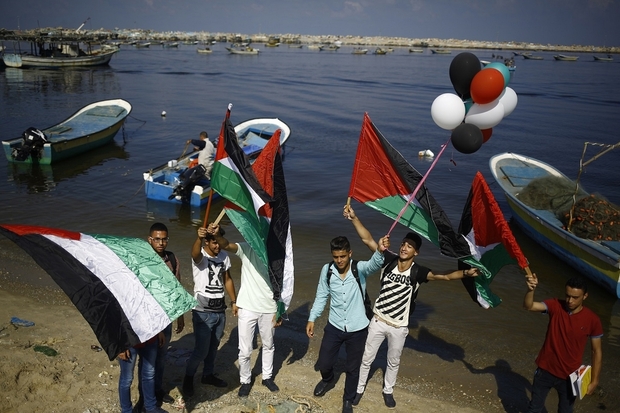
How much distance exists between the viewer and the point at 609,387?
7285 mm

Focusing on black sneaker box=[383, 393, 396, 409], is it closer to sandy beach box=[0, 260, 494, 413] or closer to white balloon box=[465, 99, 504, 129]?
sandy beach box=[0, 260, 494, 413]

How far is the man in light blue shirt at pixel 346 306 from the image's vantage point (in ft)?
17.6

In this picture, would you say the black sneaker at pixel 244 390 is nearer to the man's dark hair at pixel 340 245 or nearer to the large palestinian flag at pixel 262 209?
the large palestinian flag at pixel 262 209

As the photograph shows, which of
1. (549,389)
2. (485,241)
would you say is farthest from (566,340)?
(485,241)

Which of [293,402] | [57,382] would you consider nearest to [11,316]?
[57,382]

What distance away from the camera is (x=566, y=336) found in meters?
4.84

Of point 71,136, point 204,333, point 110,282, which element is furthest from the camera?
point 71,136

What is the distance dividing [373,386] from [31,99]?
114 ft

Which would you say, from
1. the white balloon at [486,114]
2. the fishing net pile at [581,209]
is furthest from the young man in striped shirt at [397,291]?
the fishing net pile at [581,209]

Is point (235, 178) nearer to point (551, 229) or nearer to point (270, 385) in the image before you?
point (270, 385)

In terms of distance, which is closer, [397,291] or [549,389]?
[549,389]

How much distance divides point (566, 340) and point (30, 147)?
1839 cm

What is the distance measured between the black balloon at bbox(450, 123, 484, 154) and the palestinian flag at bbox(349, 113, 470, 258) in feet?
1.95

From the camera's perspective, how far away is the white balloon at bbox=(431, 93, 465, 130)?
19.4ft
